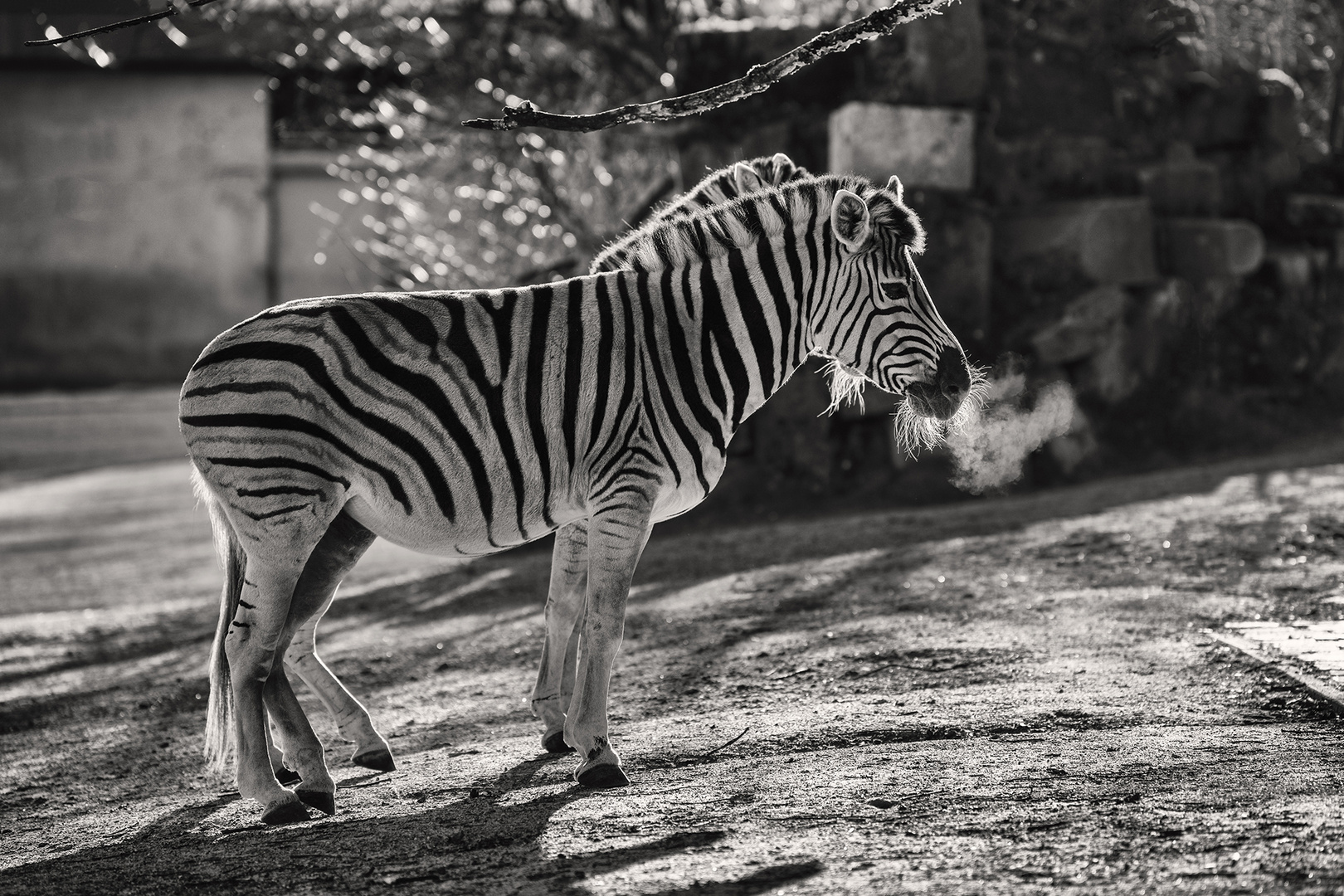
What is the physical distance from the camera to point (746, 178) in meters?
5.28

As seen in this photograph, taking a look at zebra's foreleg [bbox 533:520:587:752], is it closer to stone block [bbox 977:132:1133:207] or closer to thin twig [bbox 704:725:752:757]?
thin twig [bbox 704:725:752:757]

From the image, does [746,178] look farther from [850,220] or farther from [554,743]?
[554,743]

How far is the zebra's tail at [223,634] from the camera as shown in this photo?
4.76 meters

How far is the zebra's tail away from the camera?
4.76 metres

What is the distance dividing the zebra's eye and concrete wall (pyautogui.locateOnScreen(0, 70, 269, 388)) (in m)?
19.7

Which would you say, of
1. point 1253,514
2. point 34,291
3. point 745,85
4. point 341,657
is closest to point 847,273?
point 745,85

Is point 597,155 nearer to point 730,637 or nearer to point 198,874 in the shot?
point 730,637

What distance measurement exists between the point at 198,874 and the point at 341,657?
10.1 feet

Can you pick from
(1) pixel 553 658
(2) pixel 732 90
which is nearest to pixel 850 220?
(2) pixel 732 90

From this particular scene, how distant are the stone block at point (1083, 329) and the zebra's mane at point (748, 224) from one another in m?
5.30

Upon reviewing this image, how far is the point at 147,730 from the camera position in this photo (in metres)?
6.18

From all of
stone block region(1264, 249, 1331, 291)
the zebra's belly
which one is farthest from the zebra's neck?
stone block region(1264, 249, 1331, 291)

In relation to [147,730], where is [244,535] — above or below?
above

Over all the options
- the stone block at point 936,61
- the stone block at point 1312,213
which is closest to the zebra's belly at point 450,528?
the stone block at point 936,61
